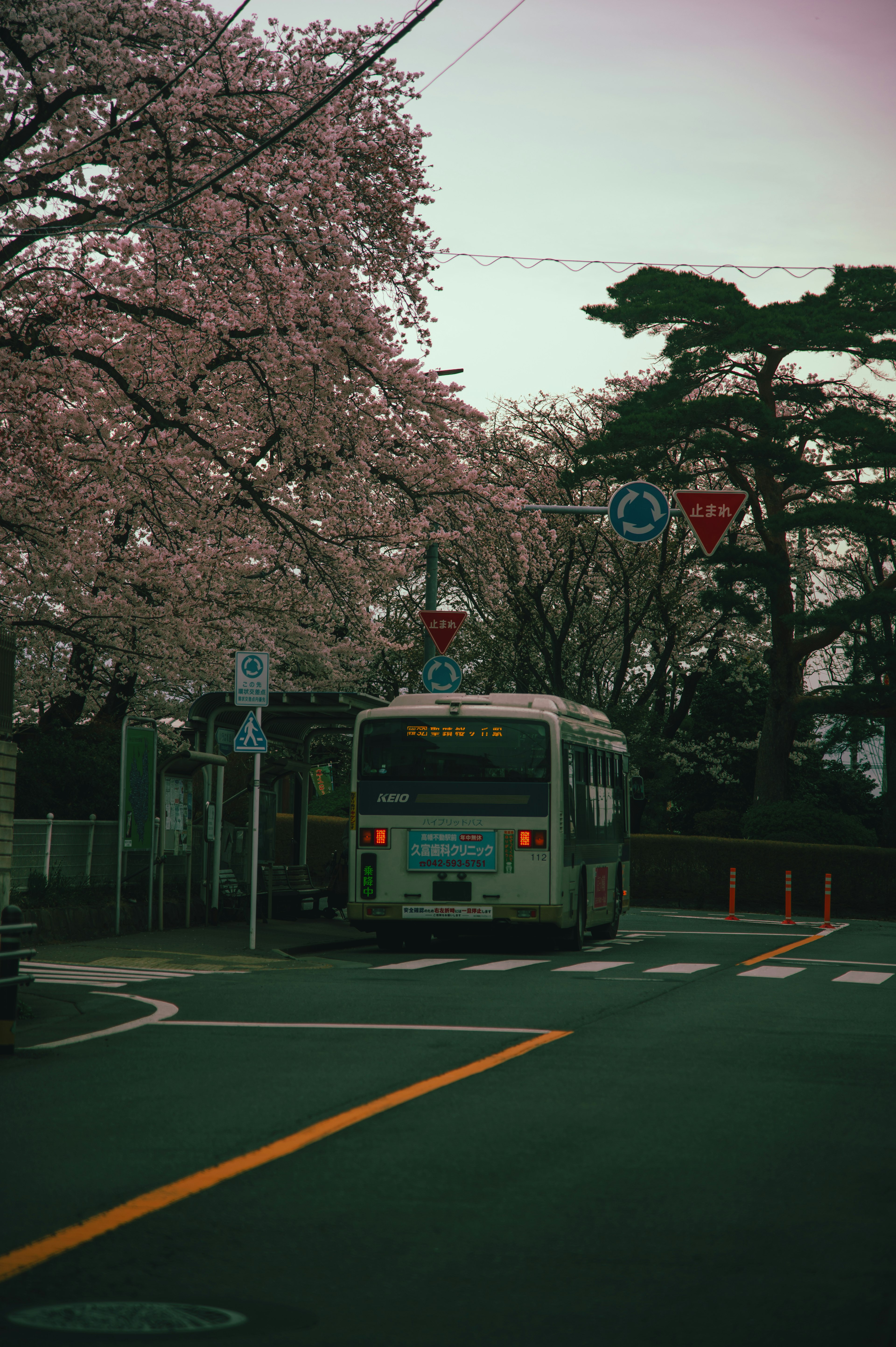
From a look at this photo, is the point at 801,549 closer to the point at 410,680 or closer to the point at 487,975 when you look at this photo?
the point at 410,680

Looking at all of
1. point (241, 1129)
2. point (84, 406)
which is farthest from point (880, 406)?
point (241, 1129)

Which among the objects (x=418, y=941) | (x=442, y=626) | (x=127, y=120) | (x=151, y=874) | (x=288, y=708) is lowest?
(x=418, y=941)

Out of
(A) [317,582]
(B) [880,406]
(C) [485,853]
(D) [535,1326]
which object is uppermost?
(B) [880,406]

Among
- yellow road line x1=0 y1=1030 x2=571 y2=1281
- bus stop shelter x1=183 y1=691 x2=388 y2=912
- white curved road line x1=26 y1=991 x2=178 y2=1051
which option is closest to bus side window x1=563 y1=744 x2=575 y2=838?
bus stop shelter x1=183 y1=691 x2=388 y2=912

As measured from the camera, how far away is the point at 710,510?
75.6ft

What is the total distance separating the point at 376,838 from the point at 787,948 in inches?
262

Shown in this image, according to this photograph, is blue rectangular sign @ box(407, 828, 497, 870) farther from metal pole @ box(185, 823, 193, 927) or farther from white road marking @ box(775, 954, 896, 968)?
white road marking @ box(775, 954, 896, 968)

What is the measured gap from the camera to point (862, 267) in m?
37.9

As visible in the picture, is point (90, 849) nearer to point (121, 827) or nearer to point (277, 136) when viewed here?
point (121, 827)

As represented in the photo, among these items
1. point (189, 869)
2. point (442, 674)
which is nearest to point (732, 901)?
point (442, 674)

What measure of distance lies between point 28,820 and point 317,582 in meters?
7.91

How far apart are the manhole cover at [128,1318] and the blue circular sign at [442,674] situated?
2267 centimetres

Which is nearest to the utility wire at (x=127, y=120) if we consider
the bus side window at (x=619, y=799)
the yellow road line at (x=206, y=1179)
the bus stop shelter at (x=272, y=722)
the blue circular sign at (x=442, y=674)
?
the bus stop shelter at (x=272, y=722)

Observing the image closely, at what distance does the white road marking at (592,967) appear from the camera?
57.6 ft
